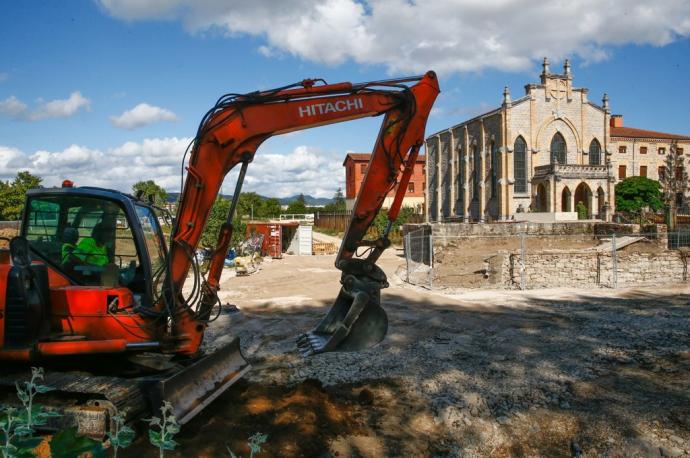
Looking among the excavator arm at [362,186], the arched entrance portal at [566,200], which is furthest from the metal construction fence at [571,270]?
the arched entrance portal at [566,200]

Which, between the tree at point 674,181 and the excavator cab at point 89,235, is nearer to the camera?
the excavator cab at point 89,235

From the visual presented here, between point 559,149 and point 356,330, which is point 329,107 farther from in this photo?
point 559,149

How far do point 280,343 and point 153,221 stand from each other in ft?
13.4

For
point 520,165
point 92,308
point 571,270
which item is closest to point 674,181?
point 520,165

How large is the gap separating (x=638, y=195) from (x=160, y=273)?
47.6 m

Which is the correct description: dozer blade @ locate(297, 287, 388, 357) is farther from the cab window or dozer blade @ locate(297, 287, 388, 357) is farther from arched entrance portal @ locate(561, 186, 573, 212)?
arched entrance portal @ locate(561, 186, 573, 212)

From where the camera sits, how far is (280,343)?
9.31 meters

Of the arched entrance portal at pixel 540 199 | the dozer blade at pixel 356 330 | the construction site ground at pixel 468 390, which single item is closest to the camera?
the construction site ground at pixel 468 390

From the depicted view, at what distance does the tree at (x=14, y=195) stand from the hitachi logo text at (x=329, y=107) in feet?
101

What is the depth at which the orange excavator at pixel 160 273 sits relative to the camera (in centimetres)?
486

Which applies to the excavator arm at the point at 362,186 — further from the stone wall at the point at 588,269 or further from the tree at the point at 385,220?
the tree at the point at 385,220

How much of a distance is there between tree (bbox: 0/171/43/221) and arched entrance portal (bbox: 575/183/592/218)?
125 ft

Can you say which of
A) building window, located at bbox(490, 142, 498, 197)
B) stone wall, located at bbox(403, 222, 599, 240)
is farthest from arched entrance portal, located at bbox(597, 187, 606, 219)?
stone wall, located at bbox(403, 222, 599, 240)

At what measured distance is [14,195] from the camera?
3366cm
